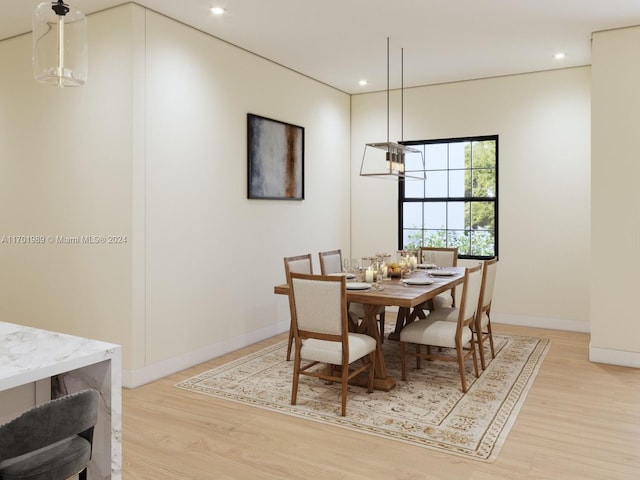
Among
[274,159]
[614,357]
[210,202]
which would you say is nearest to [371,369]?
[210,202]

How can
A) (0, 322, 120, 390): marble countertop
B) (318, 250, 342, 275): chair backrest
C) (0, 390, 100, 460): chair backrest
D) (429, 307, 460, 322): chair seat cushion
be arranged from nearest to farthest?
(0, 390, 100, 460): chair backrest → (0, 322, 120, 390): marble countertop → (429, 307, 460, 322): chair seat cushion → (318, 250, 342, 275): chair backrest

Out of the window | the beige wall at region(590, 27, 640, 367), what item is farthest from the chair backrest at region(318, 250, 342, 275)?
the beige wall at region(590, 27, 640, 367)

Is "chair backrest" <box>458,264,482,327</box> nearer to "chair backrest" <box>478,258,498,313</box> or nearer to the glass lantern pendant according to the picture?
"chair backrest" <box>478,258,498,313</box>

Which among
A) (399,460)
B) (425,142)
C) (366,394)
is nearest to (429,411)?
(366,394)

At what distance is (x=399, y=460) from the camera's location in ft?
9.38

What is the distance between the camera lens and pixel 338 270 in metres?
5.41

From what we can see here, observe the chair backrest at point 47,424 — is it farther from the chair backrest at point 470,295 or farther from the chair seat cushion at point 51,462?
the chair backrest at point 470,295

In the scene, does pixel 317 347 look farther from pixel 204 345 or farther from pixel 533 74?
pixel 533 74

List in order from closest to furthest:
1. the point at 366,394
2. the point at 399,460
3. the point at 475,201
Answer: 1. the point at 399,460
2. the point at 366,394
3. the point at 475,201

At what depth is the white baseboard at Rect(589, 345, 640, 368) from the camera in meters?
4.53

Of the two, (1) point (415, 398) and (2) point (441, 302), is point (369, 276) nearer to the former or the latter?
(1) point (415, 398)

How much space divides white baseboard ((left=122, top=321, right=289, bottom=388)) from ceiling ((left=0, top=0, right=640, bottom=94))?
2.83 meters

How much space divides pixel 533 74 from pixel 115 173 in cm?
466

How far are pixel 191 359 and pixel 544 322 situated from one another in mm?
3987
